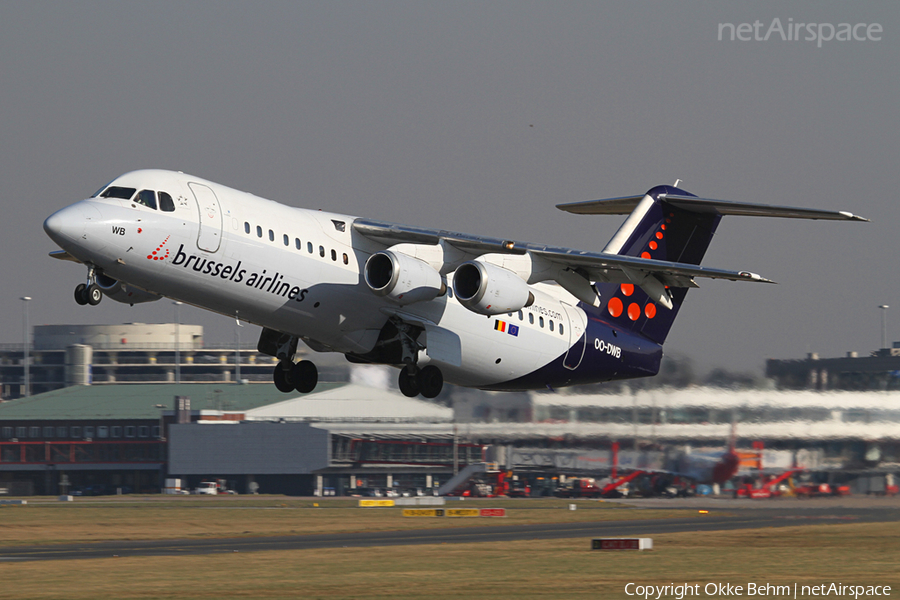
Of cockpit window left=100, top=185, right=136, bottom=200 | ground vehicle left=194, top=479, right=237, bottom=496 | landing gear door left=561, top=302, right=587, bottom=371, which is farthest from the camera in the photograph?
ground vehicle left=194, top=479, right=237, bottom=496

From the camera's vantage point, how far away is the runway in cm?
3114

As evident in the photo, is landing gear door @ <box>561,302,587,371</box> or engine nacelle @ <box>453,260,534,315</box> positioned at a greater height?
engine nacelle @ <box>453,260,534,315</box>

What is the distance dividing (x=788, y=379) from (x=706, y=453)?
148 inches

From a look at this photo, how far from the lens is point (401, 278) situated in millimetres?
20250

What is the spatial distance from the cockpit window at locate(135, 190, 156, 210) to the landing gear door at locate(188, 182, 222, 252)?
70 cm

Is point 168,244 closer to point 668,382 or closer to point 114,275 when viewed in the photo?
point 114,275

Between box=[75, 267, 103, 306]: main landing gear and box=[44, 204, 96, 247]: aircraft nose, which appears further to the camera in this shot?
box=[75, 267, 103, 306]: main landing gear

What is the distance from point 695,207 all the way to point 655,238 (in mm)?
1144

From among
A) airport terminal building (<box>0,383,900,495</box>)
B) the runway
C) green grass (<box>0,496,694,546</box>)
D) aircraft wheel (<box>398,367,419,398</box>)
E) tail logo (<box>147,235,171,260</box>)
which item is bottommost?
green grass (<box>0,496,694,546</box>)

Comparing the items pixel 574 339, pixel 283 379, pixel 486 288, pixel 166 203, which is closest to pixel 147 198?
pixel 166 203

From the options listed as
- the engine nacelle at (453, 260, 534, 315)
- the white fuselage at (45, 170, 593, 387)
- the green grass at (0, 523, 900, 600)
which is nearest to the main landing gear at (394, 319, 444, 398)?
the white fuselage at (45, 170, 593, 387)

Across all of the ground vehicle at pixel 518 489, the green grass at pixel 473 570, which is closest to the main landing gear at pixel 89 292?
the green grass at pixel 473 570

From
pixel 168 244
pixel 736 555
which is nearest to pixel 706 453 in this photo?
pixel 736 555
